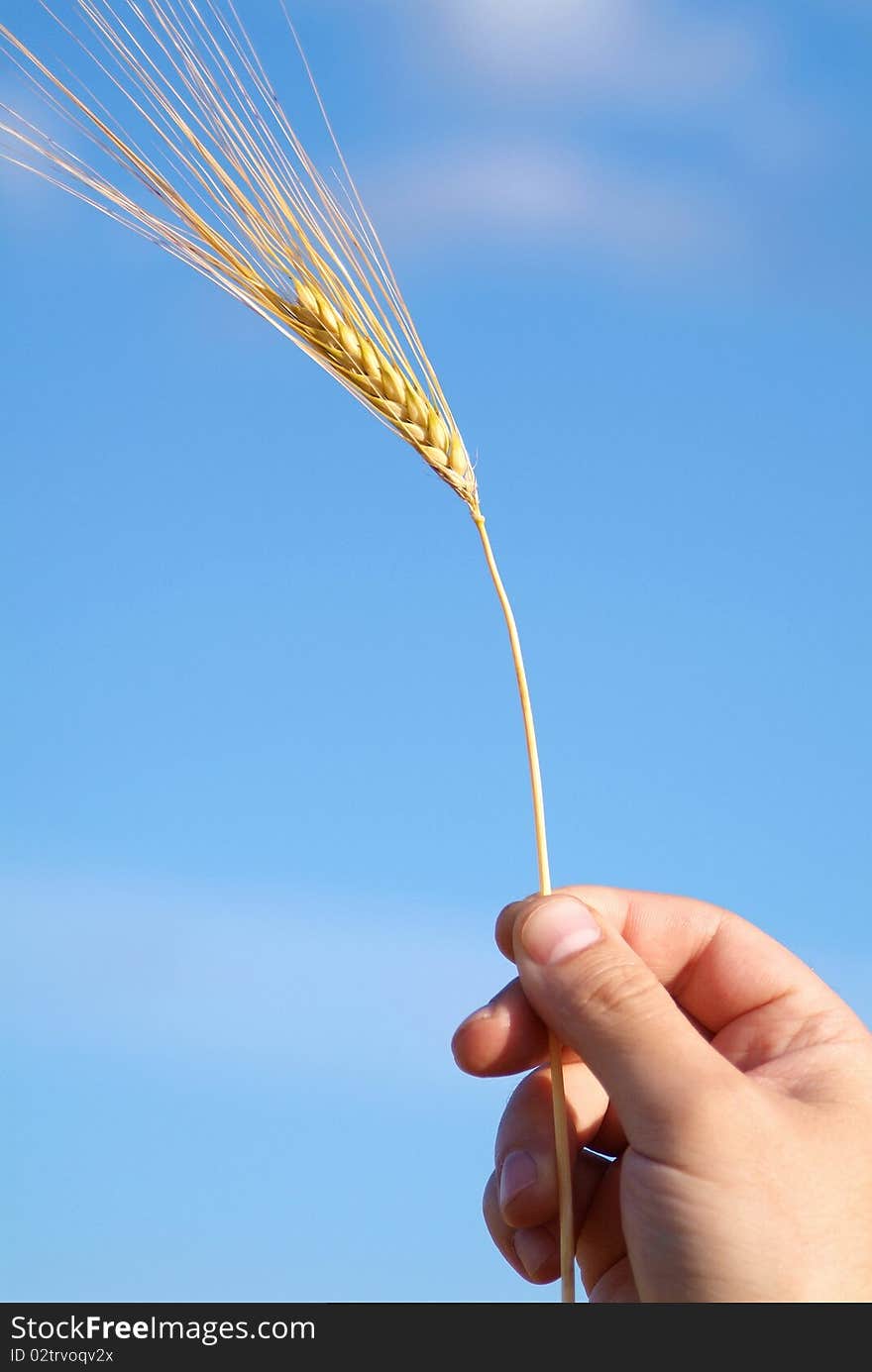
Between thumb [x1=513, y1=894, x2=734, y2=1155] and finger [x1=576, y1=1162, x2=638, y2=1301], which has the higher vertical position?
thumb [x1=513, y1=894, x2=734, y2=1155]

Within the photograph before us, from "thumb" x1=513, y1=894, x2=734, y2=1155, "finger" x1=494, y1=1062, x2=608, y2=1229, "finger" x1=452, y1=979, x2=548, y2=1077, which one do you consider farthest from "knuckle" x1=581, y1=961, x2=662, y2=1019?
"finger" x1=494, y1=1062, x2=608, y2=1229

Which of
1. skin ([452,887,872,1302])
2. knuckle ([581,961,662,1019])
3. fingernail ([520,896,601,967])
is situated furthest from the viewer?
fingernail ([520,896,601,967])

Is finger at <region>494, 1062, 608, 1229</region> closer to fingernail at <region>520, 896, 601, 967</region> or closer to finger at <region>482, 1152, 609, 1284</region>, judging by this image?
finger at <region>482, 1152, 609, 1284</region>

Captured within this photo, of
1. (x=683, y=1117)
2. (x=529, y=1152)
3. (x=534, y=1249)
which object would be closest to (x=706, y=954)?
(x=529, y=1152)

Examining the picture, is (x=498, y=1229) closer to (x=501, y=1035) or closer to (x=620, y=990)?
(x=501, y=1035)

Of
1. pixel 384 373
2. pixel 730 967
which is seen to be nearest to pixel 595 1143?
pixel 730 967

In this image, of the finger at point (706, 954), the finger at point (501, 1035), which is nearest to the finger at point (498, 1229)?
the finger at point (501, 1035)
